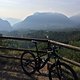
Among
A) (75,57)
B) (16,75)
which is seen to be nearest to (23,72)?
(16,75)

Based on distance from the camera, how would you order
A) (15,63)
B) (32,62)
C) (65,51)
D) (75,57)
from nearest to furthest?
(32,62), (15,63), (75,57), (65,51)

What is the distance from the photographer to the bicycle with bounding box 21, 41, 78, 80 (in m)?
8.14

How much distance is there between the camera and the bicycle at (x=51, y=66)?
814cm

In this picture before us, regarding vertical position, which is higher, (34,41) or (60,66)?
(34,41)

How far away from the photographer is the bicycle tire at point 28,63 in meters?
9.68

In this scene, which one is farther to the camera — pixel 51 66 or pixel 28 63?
pixel 28 63

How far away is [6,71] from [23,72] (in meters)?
0.61

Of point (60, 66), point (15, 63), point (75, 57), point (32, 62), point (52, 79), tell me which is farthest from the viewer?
point (75, 57)

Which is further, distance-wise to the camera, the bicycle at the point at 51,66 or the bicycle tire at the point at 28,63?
the bicycle tire at the point at 28,63

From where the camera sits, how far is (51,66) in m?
8.46

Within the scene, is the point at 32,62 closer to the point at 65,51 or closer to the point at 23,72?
the point at 23,72

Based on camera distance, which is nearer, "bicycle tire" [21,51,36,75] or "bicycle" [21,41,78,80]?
"bicycle" [21,41,78,80]

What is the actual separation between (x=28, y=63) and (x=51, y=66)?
1.61m

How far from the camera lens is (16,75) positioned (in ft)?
32.1
